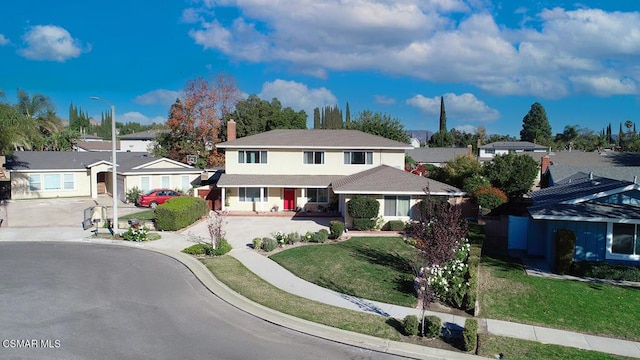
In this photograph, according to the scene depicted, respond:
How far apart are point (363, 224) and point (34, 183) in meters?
31.8

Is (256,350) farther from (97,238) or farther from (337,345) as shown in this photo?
(97,238)

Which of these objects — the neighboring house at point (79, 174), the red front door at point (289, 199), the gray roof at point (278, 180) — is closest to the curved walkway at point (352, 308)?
the gray roof at point (278, 180)

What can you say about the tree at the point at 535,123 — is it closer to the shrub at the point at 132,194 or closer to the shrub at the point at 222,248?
the shrub at the point at 132,194

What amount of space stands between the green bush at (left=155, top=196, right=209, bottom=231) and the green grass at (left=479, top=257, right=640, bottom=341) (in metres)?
18.3

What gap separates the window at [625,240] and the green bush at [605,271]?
3.32 ft

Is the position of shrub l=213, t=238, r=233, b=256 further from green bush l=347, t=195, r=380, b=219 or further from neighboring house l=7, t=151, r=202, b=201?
neighboring house l=7, t=151, r=202, b=201

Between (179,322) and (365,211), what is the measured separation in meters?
16.7

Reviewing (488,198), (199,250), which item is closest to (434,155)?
(488,198)

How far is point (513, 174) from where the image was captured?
1391 inches

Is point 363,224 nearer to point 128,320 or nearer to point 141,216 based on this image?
point 141,216

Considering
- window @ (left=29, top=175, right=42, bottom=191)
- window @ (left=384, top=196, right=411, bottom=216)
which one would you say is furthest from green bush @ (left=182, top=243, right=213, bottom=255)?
window @ (left=29, top=175, right=42, bottom=191)

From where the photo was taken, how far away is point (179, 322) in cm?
1343

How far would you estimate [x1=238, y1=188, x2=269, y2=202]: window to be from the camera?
3609 cm

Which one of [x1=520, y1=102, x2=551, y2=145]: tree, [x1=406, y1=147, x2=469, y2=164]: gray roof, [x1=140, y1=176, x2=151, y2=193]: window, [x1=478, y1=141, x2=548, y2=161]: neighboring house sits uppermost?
[x1=520, y1=102, x2=551, y2=145]: tree
